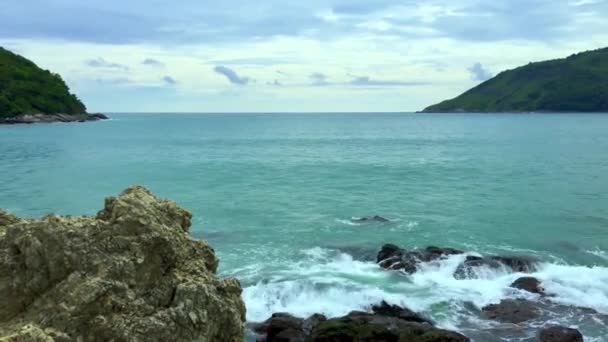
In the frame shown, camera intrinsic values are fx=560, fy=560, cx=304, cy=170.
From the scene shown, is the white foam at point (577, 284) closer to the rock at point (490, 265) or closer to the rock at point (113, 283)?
the rock at point (490, 265)

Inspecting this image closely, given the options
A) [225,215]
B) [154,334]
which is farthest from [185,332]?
[225,215]

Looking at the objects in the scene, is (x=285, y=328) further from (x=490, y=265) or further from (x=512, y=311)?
(x=490, y=265)

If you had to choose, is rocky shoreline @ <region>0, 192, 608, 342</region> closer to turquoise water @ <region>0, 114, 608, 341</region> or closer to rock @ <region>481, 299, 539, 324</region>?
turquoise water @ <region>0, 114, 608, 341</region>

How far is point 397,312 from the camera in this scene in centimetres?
2275

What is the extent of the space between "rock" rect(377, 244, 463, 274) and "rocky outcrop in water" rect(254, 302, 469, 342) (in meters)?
6.75

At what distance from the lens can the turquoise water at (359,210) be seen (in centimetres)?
2594

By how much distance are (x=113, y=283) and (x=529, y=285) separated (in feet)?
72.9

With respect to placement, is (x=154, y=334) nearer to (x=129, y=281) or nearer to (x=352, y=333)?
(x=129, y=281)

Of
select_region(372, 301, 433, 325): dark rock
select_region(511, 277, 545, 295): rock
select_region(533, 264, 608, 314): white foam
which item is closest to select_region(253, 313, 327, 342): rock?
select_region(372, 301, 433, 325): dark rock

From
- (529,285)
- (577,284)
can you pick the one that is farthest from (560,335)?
(577,284)

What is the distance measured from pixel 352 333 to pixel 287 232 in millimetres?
20196

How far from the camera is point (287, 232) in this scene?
38.8 m

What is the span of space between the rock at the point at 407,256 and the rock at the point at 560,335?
9115 mm

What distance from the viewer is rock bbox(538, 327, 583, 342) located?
20.0 metres
